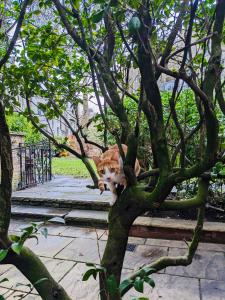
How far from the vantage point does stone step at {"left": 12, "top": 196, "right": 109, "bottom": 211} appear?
4.83 m

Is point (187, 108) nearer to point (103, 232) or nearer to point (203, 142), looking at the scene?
point (103, 232)

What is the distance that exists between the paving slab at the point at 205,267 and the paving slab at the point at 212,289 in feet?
0.34

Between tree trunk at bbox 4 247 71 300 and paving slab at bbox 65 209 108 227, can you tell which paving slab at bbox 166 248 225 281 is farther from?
tree trunk at bbox 4 247 71 300

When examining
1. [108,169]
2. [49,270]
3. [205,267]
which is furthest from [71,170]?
[108,169]

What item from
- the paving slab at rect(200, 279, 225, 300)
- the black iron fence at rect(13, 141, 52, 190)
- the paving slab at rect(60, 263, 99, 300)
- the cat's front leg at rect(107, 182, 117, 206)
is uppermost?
the cat's front leg at rect(107, 182, 117, 206)

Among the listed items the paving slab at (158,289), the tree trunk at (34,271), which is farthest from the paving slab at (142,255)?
the tree trunk at (34,271)

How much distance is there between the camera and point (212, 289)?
2488mm

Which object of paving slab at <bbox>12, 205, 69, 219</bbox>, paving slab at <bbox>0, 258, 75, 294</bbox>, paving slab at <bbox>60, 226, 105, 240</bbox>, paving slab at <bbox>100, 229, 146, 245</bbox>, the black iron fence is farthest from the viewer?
the black iron fence

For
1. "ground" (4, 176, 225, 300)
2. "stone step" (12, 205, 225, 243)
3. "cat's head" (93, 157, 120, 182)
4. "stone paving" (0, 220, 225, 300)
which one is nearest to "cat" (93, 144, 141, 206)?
"cat's head" (93, 157, 120, 182)

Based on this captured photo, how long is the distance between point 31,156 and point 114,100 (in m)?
6.59

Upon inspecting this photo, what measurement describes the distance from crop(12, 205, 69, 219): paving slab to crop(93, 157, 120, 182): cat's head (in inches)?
144

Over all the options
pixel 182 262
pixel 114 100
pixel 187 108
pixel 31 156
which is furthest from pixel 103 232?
pixel 31 156

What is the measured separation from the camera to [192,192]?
14.6 ft

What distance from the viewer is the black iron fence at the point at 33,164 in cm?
686
